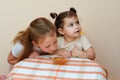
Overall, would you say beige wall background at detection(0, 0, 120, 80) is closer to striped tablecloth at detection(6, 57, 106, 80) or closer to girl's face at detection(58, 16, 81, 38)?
girl's face at detection(58, 16, 81, 38)

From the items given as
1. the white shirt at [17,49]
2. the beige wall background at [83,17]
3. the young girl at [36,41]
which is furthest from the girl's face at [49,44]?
the beige wall background at [83,17]

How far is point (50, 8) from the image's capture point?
1642mm

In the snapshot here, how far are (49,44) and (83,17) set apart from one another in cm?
42

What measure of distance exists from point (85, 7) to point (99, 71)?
582 mm

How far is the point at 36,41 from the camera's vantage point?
4.44 ft

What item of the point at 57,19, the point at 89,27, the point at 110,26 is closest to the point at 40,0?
the point at 57,19

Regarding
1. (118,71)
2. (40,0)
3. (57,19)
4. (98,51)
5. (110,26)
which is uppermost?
(40,0)

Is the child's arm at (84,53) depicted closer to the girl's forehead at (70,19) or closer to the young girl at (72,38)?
the young girl at (72,38)

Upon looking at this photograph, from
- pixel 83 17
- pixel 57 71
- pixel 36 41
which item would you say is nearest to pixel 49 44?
pixel 36 41

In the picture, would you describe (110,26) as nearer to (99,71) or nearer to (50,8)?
(50,8)

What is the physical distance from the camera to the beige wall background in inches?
63.9

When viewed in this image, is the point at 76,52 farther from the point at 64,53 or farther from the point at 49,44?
the point at 49,44

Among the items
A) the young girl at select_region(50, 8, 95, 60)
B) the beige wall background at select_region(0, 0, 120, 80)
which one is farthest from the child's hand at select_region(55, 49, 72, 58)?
the beige wall background at select_region(0, 0, 120, 80)

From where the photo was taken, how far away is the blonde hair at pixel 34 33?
132 centimetres
